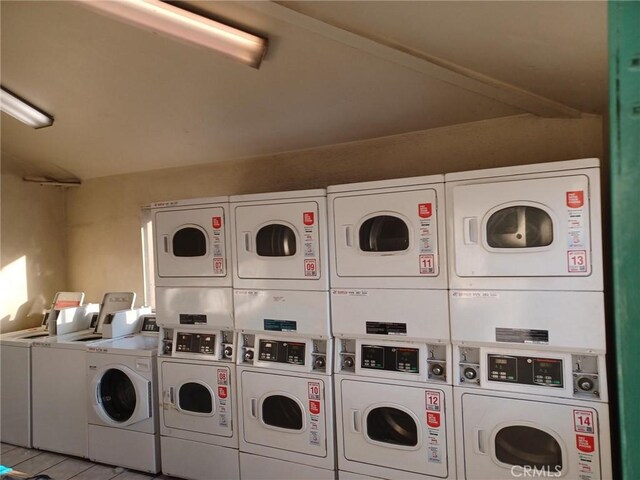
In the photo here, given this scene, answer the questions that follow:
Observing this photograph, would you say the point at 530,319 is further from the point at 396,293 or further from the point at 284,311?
the point at 284,311

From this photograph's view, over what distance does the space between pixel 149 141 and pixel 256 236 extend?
1.62m

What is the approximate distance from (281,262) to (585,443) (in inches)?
71.5

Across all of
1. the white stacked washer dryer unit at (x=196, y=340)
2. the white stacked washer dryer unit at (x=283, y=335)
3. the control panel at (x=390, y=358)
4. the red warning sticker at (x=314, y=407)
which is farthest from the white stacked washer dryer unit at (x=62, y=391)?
the control panel at (x=390, y=358)

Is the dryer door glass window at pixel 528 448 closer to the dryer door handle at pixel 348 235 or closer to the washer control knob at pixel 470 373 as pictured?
the washer control knob at pixel 470 373

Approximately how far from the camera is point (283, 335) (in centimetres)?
256

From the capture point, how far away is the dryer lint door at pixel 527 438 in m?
1.88

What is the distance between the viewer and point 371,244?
2.34m

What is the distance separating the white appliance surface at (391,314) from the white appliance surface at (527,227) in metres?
0.17

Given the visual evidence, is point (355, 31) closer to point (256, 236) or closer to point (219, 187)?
point (256, 236)

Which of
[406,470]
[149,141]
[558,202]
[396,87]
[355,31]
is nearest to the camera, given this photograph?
[558,202]

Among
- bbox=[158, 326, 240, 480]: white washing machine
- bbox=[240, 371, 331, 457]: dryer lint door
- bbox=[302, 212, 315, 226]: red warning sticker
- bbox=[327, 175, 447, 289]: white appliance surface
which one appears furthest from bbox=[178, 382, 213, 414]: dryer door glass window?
bbox=[302, 212, 315, 226]: red warning sticker

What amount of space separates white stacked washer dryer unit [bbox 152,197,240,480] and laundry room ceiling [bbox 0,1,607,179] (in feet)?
2.52

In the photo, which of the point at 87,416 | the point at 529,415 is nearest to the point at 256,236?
the point at 529,415

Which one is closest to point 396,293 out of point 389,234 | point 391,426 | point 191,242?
point 389,234
